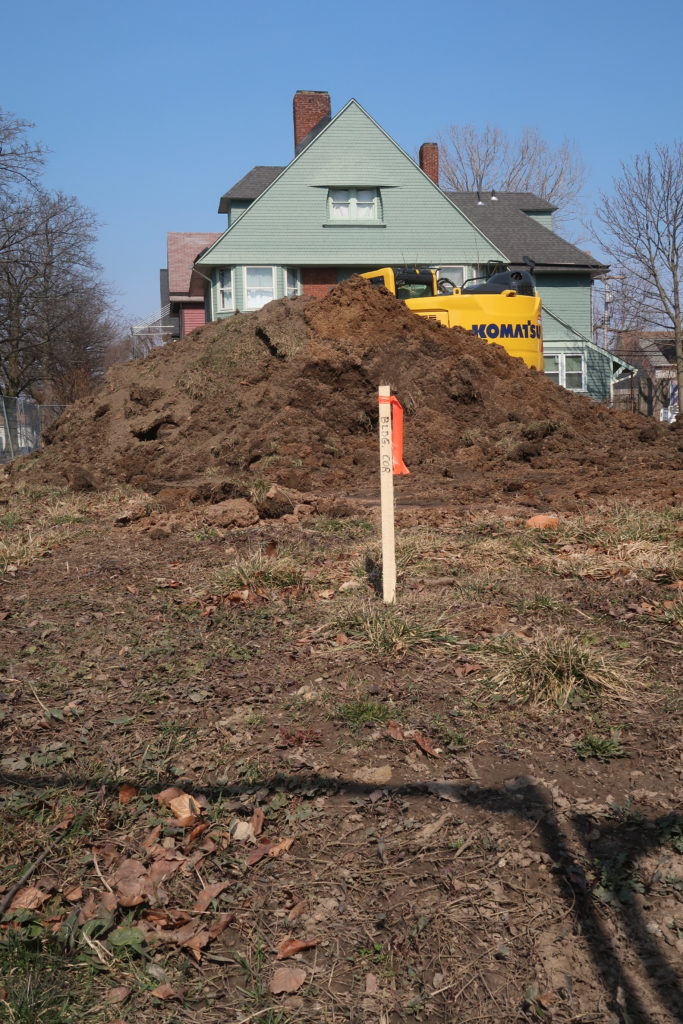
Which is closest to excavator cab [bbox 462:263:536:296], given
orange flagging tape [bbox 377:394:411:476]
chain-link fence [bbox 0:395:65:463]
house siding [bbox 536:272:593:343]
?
chain-link fence [bbox 0:395:65:463]

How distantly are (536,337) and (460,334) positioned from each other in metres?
2.97

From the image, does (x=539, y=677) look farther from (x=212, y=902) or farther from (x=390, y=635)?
(x=212, y=902)

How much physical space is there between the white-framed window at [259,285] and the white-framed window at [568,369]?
Answer: 34.8ft

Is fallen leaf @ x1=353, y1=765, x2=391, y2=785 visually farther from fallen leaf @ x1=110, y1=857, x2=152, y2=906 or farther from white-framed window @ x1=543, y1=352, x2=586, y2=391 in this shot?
white-framed window @ x1=543, y1=352, x2=586, y2=391

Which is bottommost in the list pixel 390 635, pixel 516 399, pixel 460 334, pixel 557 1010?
pixel 557 1010

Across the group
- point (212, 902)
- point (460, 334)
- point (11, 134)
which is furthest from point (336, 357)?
point (11, 134)

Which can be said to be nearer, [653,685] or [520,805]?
[520,805]

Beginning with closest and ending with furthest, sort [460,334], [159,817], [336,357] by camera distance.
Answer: [159,817]
[336,357]
[460,334]

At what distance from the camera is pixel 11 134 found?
98.8 feet

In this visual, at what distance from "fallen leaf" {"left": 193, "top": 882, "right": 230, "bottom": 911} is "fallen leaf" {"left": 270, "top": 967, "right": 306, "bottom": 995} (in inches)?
15.3

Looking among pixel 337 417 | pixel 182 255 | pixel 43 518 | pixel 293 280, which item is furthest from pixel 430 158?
pixel 43 518

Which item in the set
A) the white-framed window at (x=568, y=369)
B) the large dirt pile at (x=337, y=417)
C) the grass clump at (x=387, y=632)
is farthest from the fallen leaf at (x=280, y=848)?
the white-framed window at (x=568, y=369)

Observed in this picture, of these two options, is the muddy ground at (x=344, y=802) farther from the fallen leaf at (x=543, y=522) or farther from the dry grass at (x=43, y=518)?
the dry grass at (x=43, y=518)

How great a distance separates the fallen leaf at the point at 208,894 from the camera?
3338 millimetres
